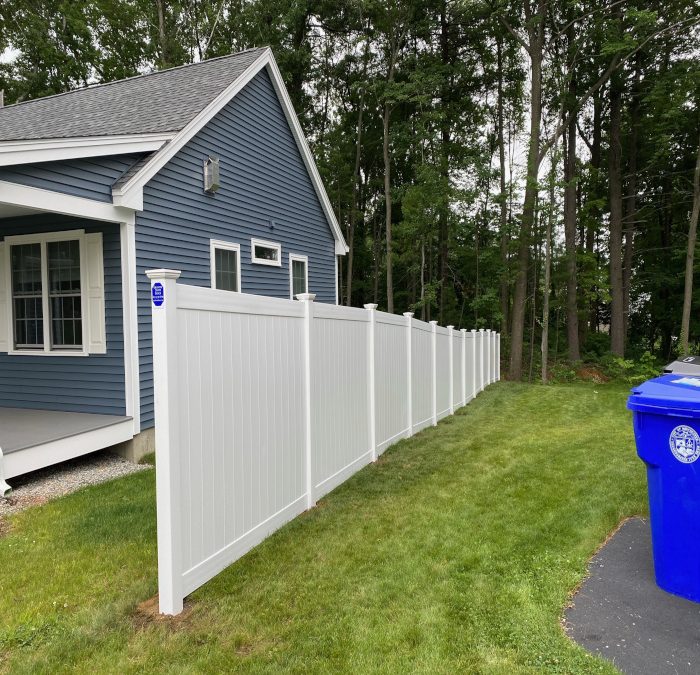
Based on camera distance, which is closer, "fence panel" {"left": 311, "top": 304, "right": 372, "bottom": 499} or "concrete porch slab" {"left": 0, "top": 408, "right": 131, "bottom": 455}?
"fence panel" {"left": 311, "top": 304, "right": 372, "bottom": 499}

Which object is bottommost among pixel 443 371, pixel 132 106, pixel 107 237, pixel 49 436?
pixel 49 436

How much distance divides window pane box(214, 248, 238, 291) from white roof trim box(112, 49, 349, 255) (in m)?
1.70

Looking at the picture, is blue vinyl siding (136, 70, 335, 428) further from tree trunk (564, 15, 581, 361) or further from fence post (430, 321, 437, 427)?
tree trunk (564, 15, 581, 361)

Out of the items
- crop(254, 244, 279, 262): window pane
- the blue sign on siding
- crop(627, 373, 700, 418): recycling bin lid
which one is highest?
crop(254, 244, 279, 262): window pane

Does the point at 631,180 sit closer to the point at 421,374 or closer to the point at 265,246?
the point at 265,246

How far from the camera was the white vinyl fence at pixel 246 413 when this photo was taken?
2516 millimetres

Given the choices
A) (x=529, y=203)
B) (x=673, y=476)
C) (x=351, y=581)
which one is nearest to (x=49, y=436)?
(x=351, y=581)

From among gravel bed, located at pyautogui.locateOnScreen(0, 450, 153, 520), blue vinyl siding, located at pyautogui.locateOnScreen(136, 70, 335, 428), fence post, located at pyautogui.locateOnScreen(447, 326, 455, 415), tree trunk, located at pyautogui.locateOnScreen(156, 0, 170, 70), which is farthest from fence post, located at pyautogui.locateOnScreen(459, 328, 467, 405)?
tree trunk, located at pyautogui.locateOnScreen(156, 0, 170, 70)

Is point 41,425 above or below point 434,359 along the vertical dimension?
below

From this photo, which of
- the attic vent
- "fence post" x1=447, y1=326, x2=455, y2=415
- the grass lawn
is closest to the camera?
the grass lawn

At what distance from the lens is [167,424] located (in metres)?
2.47

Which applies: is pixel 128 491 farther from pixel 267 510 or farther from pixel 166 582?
pixel 166 582

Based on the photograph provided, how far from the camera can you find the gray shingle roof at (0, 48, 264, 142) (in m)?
6.57

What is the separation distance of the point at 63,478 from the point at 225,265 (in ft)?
13.0
